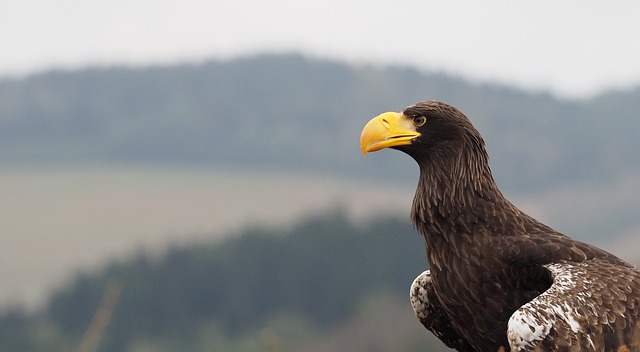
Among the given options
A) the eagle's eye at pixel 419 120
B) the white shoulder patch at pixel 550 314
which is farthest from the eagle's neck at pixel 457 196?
the white shoulder patch at pixel 550 314

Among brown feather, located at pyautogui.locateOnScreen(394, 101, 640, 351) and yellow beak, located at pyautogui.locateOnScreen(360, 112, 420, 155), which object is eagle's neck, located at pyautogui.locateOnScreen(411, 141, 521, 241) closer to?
brown feather, located at pyautogui.locateOnScreen(394, 101, 640, 351)

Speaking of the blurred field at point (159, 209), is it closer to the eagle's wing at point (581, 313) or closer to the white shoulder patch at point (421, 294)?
the white shoulder patch at point (421, 294)

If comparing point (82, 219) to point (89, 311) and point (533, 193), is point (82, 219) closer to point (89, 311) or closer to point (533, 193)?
point (89, 311)

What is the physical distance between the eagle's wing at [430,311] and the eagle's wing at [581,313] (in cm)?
136

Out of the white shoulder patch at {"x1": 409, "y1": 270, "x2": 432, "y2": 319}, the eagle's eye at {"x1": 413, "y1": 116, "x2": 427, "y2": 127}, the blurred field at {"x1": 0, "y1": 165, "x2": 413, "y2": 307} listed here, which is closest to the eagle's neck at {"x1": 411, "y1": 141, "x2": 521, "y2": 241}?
the eagle's eye at {"x1": 413, "y1": 116, "x2": 427, "y2": 127}

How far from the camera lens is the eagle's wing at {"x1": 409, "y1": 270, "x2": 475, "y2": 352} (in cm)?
1027

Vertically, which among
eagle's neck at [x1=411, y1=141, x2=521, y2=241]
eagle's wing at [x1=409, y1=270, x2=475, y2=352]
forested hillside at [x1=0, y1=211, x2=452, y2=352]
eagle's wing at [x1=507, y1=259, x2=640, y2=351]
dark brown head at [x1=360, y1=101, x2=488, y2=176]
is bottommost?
forested hillside at [x1=0, y1=211, x2=452, y2=352]

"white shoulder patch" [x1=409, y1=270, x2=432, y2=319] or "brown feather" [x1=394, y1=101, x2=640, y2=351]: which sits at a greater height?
"brown feather" [x1=394, y1=101, x2=640, y2=351]

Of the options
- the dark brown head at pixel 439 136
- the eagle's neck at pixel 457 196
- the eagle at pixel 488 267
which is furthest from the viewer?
the dark brown head at pixel 439 136

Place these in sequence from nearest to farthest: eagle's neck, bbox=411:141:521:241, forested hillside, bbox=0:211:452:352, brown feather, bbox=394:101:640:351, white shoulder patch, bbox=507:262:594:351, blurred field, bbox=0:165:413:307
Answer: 1. white shoulder patch, bbox=507:262:594:351
2. brown feather, bbox=394:101:640:351
3. eagle's neck, bbox=411:141:521:241
4. forested hillside, bbox=0:211:452:352
5. blurred field, bbox=0:165:413:307

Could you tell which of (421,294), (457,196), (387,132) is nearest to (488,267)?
(457,196)

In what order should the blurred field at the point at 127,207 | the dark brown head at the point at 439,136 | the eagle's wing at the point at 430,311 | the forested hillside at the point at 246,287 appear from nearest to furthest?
the dark brown head at the point at 439,136 < the eagle's wing at the point at 430,311 < the forested hillside at the point at 246,287 < the blurred field at the point at 127,207

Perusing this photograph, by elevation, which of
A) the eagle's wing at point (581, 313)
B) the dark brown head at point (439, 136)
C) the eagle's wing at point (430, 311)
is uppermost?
the dark brown head at point (439, 136)

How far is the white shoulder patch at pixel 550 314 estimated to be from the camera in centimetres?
841
